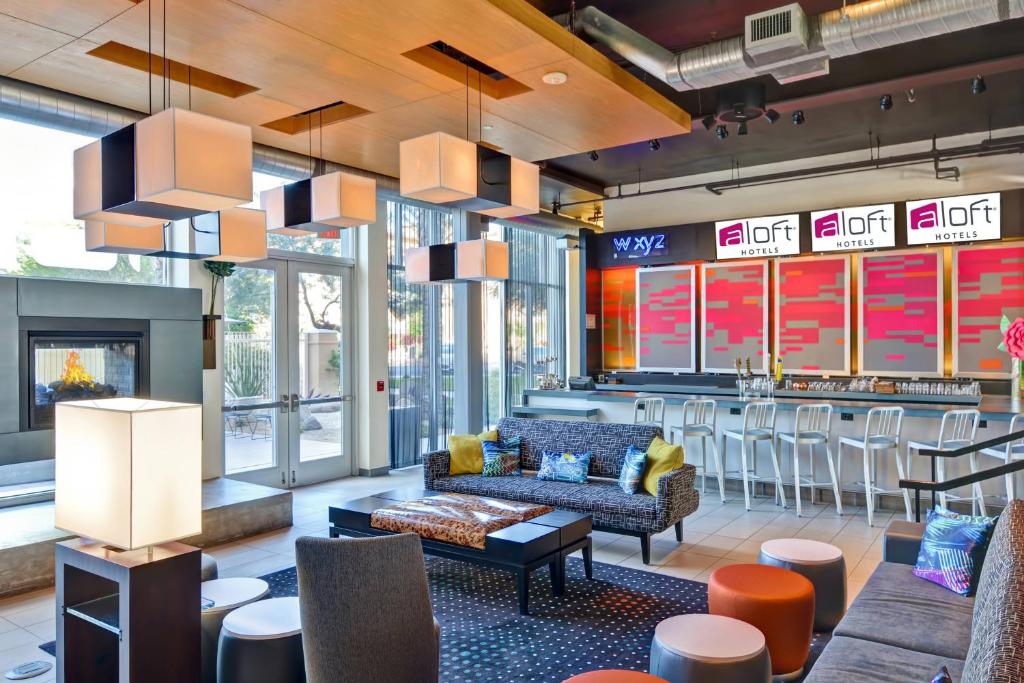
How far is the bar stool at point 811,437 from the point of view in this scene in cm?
671

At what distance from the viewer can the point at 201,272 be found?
6.98 metres

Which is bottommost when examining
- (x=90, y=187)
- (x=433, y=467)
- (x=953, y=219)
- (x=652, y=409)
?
(x=433, y=467)

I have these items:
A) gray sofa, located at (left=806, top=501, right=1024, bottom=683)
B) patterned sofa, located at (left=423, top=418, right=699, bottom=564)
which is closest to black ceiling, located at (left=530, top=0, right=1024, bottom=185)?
patterned sofa, located at (left=423, top=418, right=699, bottom=564)

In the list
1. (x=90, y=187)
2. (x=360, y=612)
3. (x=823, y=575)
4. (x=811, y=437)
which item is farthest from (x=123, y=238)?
(x=811, y=437)

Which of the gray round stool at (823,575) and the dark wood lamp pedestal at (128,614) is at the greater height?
the dark wood lamp pedestal at (128,614)

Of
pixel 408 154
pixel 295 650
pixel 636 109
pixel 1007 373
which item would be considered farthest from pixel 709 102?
pixel 295 650

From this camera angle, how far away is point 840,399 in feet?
25.2

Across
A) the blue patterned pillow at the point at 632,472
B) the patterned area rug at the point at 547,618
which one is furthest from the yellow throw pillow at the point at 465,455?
the blue patterned pillow at the point at 632,472

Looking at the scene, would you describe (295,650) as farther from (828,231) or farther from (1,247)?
(828,231)

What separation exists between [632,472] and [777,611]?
227cm

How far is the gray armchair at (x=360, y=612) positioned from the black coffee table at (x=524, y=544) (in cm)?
166

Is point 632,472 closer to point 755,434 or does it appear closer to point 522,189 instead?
point 755,434

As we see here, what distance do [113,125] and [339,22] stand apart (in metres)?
2.25

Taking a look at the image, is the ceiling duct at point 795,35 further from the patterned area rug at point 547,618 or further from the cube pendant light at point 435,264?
the patterned area rug at point 547,618
